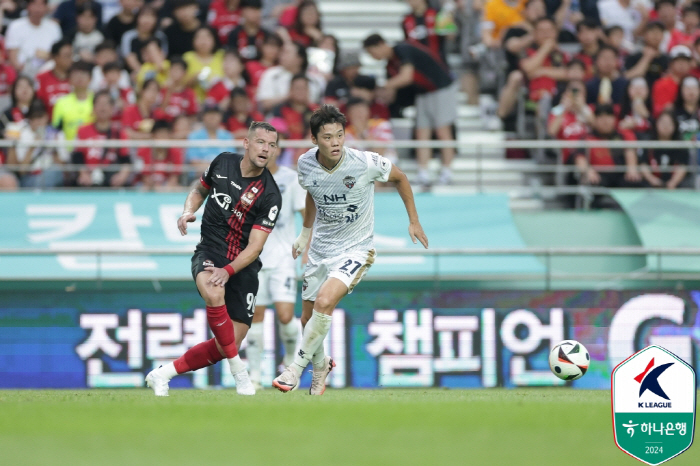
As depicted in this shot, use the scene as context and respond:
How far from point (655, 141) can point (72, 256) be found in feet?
27.4

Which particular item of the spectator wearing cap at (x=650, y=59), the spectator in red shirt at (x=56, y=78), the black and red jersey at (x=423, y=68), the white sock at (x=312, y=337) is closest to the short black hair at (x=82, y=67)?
the spectator in red shirt at (x=56, y=78)

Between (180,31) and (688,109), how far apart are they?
787 centimetres

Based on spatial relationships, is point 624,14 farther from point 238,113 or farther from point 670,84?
point 238,113

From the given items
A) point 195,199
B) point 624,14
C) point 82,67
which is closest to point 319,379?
point 195,199

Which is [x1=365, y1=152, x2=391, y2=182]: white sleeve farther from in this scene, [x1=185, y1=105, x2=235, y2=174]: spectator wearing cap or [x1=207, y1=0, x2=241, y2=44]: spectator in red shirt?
[x1=207, y1=0, x2=241, y2=44]: spectator in red shirt

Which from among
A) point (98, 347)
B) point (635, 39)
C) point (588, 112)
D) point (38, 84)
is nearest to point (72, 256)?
point (98, 347)

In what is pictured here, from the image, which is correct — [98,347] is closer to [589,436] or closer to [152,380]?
[152,380]

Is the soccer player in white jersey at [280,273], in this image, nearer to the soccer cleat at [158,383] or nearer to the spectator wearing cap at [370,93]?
the soccer cleat at [158,383]

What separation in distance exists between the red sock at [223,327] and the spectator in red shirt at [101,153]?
607cm

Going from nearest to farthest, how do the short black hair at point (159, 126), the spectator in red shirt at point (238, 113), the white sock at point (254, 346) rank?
the white sock at point (254, 346) → the short black hair at point (159, 126) → the spectator in red shirt at point (238, 113)

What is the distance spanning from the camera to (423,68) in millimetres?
16375

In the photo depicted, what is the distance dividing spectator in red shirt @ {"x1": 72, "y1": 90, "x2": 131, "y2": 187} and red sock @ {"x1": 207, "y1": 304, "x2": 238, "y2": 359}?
6066mm

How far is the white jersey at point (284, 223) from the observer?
38.4ft

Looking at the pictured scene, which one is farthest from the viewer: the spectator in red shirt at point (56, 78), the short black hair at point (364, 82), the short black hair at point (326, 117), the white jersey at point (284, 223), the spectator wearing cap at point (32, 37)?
the spectator wearing cap at point (32, 37)
